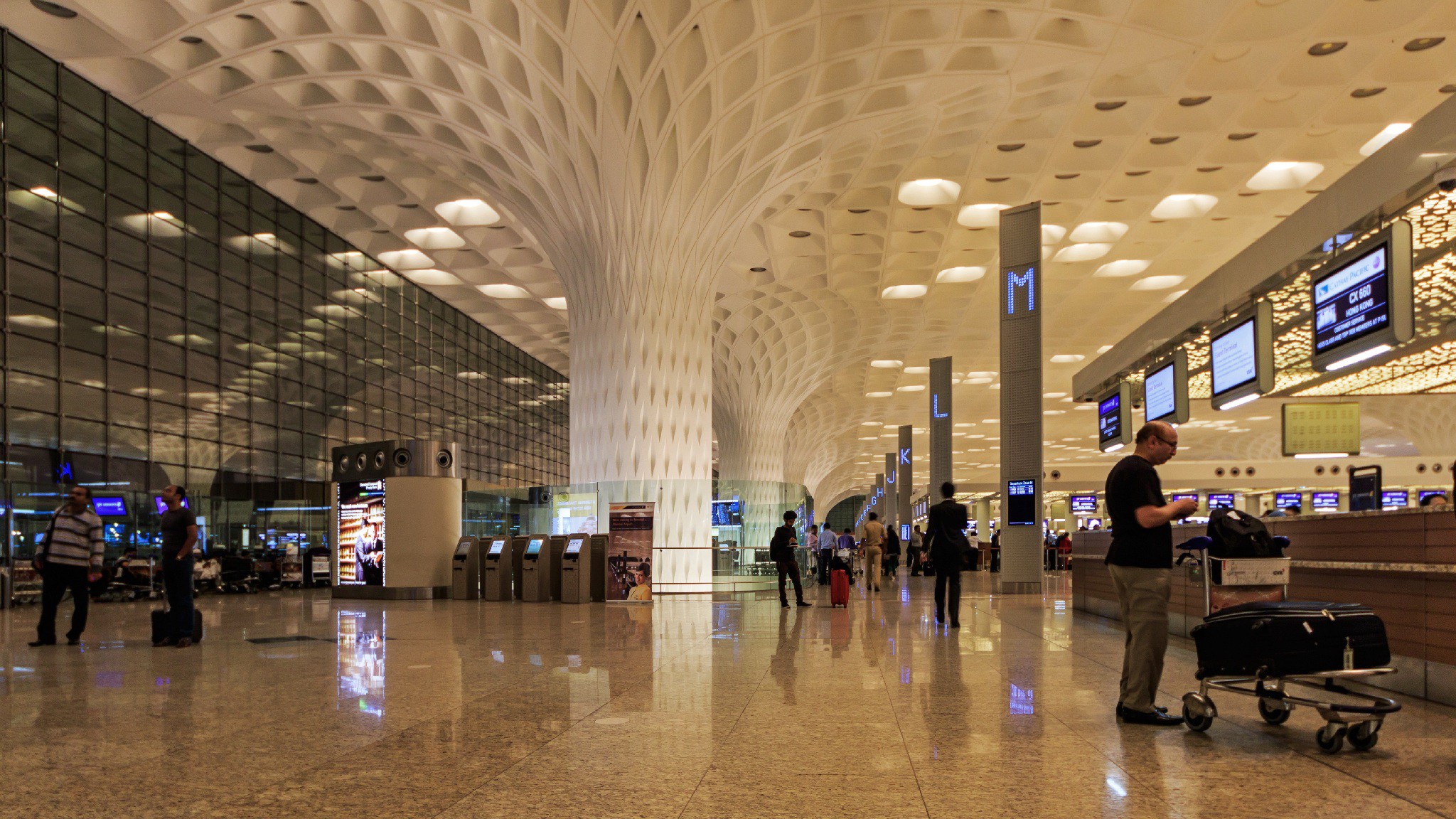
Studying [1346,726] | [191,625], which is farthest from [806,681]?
[191,625]

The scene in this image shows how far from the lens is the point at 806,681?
7.30 metres

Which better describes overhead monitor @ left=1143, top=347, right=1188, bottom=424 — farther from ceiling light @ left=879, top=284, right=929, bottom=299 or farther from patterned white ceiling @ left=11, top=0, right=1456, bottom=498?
ceiling light @ left=879, top=284, right=929, bottom=299

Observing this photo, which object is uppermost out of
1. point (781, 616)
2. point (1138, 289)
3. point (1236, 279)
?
point (1138, 289)

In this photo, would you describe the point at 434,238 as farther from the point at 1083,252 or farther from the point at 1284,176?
the point at 1284,176

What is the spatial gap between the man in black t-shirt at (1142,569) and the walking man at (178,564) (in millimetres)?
8239

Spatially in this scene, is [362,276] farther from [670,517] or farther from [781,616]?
[781,616]

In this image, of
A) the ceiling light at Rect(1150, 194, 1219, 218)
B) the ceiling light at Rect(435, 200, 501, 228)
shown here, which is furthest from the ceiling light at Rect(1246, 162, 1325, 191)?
the ceiling light at Rect(435, 200, 501, 228)

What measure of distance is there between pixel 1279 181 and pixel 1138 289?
31.4 ft

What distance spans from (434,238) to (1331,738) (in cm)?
A: 2605

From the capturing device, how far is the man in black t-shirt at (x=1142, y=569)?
18.0 ft

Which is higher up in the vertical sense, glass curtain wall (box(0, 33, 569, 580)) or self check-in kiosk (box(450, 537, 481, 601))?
glass curtain wall (box(0, 33, 569, 580))

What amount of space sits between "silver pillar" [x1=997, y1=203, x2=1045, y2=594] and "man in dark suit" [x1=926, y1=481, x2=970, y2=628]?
6632 millimetres

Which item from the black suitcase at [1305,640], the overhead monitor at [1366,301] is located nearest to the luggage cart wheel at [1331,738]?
the black suitcase at [1305,640]

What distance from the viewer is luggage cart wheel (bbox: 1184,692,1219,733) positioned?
5.12 m
